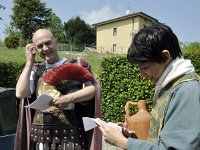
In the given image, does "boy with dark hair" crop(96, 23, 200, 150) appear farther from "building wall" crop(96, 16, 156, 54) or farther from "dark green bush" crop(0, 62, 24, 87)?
"building wall" crop(96, 16, 156, 54)

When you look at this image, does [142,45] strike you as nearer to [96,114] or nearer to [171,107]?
[171,107]

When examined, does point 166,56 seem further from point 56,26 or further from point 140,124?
point 56,26

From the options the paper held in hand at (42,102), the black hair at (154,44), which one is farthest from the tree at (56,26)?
the black hair at (154,44)

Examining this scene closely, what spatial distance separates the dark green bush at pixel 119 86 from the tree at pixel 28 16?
62418 mm

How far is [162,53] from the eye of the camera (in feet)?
5.55

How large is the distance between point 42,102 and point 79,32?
69597mm

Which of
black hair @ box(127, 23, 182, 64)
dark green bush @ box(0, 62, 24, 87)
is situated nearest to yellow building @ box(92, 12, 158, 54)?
dark green bush @ box(0, 62, 24, 87)

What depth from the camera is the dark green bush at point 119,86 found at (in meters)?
8.20

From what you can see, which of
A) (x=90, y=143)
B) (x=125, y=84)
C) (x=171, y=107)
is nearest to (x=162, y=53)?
(x=171, y=107)

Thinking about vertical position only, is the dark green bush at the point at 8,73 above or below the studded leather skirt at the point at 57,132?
above

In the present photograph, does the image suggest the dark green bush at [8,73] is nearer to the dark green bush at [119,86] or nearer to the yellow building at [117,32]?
the dark green bush at [119,86]

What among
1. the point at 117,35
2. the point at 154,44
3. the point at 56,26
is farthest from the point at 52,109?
the point at 56,26

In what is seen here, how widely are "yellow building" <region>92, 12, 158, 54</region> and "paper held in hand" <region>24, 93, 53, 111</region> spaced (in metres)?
50.7

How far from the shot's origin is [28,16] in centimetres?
7088
